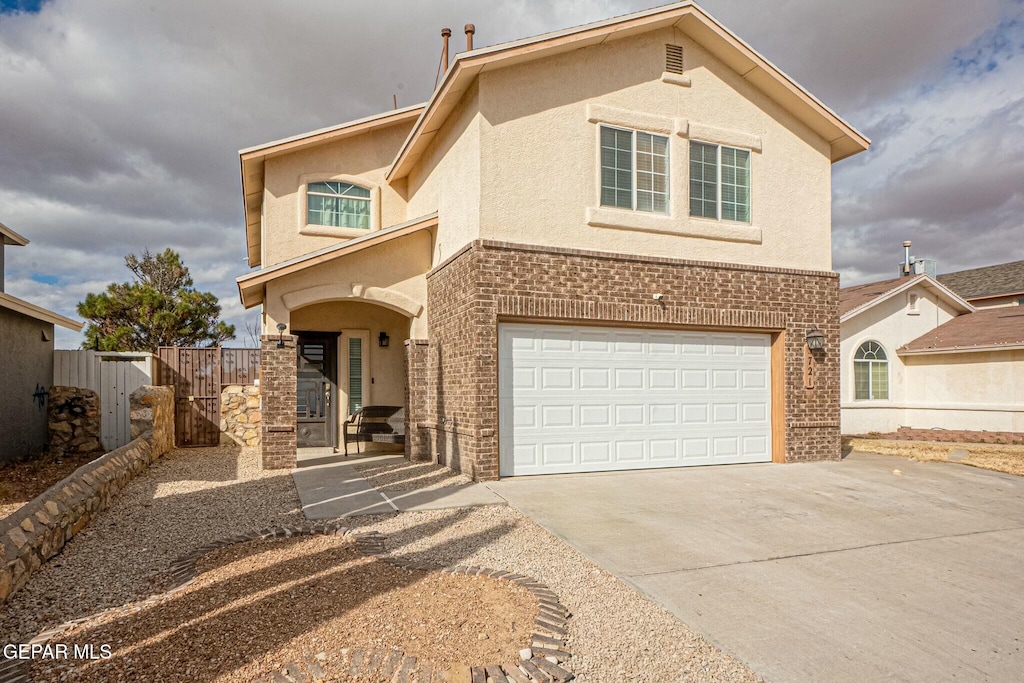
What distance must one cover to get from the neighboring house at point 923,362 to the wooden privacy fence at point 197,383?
1544cm

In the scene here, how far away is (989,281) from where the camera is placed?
87.2ft

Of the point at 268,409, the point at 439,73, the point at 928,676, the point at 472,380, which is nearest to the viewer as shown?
the point at 928,676

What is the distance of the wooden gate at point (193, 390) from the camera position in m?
13.9

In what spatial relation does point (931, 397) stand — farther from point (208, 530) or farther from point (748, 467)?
point (208, 530)

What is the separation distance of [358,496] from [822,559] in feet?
17.6

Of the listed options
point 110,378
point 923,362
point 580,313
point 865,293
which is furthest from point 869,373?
point 110,378

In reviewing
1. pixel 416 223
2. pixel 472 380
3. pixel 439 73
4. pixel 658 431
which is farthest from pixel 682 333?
pixel 439 73

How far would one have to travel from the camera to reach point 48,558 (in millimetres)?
5418

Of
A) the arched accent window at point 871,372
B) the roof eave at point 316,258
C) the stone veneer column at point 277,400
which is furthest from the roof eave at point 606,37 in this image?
the arched accent window at point 871,372

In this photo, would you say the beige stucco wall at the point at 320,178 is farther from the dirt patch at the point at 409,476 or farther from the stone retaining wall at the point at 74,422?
the dirt patch at the point at 409,476

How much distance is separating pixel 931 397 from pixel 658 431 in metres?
11.2

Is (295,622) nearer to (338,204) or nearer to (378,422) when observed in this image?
(378,422)

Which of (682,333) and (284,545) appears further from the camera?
(682,333)

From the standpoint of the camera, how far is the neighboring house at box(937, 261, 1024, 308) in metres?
25.0
